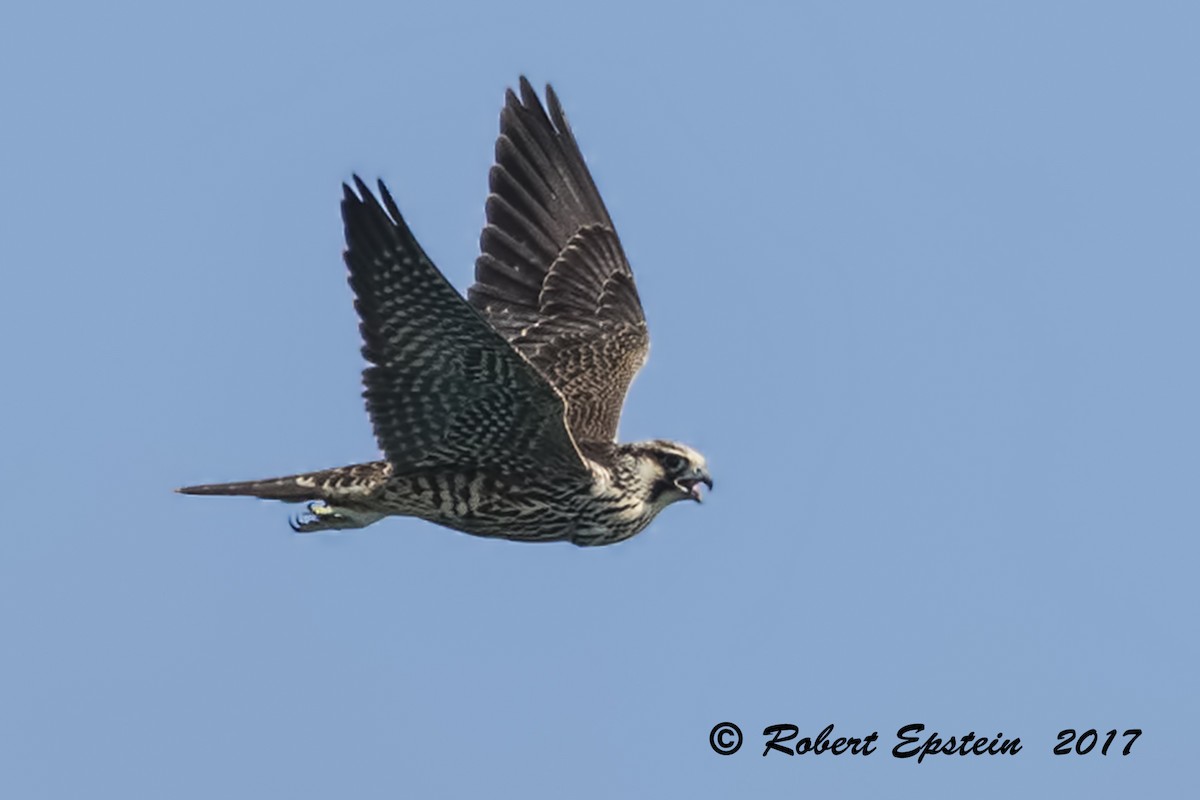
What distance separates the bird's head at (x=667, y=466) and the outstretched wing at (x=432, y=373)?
0.58 metres

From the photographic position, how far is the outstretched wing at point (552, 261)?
1393 cm

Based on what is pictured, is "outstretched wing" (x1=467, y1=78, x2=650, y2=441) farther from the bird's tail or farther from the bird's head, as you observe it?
the bird's tail

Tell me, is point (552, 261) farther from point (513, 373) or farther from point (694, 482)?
point (513, 373)

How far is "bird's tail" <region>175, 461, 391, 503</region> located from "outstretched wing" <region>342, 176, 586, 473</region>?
245mm

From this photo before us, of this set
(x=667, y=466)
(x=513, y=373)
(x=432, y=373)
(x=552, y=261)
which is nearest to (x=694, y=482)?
(x=667, y=466)

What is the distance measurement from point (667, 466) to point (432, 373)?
1764mm

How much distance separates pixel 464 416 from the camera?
11.4 meters

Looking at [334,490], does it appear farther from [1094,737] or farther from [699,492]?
[1094,737]

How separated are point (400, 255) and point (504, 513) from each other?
2.03 metres

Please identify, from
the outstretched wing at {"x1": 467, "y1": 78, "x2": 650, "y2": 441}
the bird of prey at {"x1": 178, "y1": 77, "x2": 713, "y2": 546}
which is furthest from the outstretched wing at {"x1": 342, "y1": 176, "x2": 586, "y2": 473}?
the outstretched wing at {"x1": 467, "y1": 78, "x2": 650, "y2": 441}

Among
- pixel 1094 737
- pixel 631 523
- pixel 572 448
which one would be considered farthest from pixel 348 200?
pixel 1094 737

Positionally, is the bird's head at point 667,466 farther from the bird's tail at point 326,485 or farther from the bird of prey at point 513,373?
the bird's tail at point 326,485

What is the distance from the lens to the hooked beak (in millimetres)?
12312

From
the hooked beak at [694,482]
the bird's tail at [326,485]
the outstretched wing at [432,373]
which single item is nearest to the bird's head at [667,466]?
the hooked beak at [694,482]
